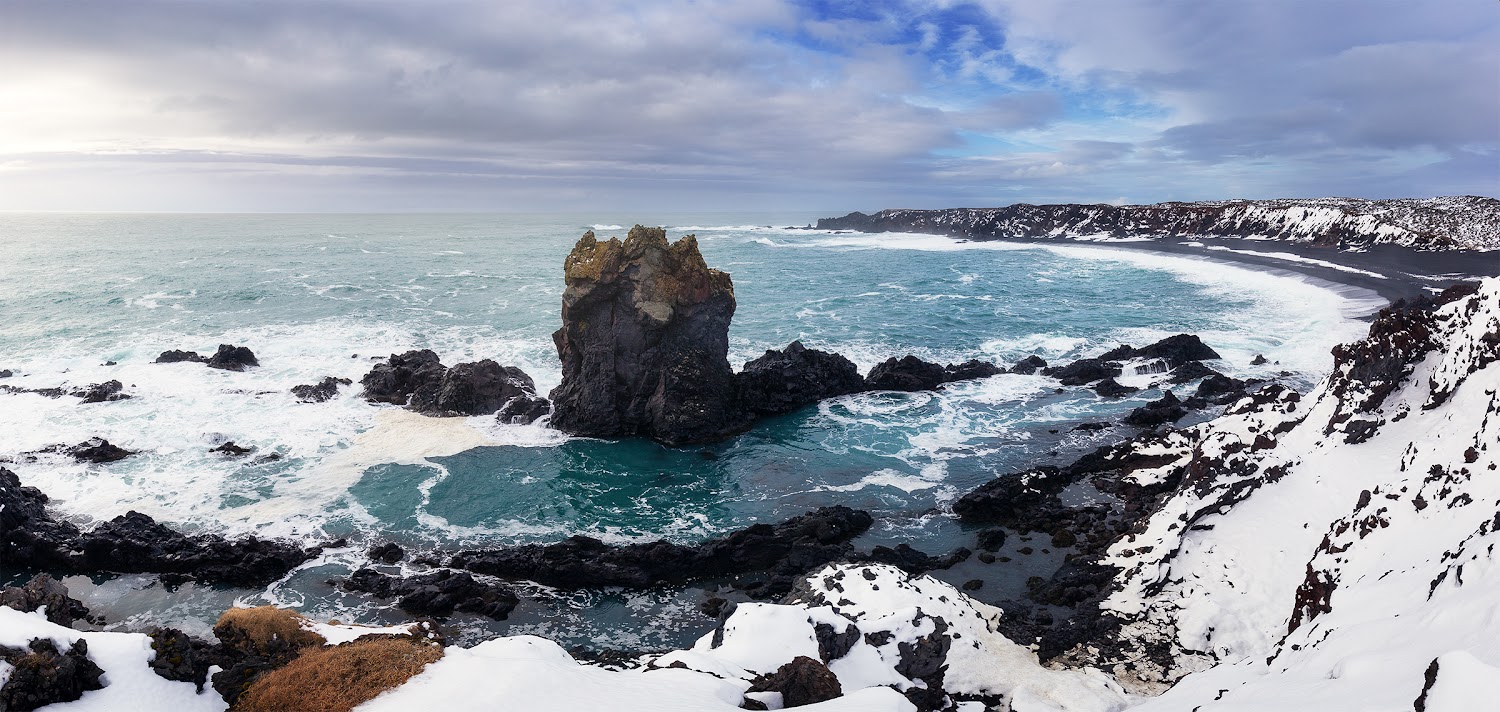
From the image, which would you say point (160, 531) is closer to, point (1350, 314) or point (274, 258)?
point (1350, 314)

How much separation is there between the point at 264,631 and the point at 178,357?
1393 inches

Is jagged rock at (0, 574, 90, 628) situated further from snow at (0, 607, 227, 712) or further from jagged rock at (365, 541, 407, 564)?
jagged rock at (365, 541, 407, 564)

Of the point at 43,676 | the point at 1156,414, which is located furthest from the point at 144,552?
the point at 1156,414

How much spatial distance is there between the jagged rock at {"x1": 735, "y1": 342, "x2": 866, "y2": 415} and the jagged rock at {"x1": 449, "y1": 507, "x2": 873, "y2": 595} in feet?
40.4

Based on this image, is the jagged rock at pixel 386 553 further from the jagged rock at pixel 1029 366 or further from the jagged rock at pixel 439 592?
the jagged rock at pixel 1029 366

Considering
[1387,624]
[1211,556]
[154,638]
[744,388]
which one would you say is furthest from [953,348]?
[154,638]

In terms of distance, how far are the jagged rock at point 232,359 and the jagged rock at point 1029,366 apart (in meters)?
41.8

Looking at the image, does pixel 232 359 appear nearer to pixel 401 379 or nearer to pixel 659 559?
pixel 401 379

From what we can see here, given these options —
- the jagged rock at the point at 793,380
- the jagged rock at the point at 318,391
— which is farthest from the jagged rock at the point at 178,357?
the jagged rock at the point at 793,380

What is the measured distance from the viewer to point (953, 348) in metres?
45.7

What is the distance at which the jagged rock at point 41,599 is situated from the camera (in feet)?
38.4

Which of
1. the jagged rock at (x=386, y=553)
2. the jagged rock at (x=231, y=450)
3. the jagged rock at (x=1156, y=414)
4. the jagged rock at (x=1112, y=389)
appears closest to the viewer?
the jagged rock at (x=386, y=553)

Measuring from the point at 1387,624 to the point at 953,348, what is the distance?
37.1 metres

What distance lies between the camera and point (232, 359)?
38.9 m
